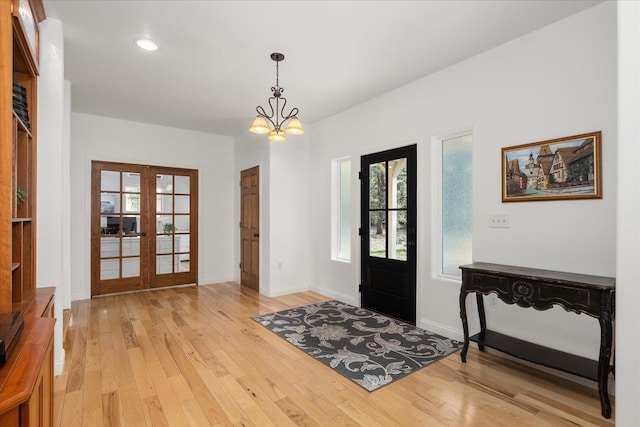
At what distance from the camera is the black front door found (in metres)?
3.76

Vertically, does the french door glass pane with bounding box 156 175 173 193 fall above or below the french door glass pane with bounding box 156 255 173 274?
above

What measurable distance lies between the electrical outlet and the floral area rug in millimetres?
1181

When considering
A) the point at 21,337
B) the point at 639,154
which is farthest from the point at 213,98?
the point at 639,154

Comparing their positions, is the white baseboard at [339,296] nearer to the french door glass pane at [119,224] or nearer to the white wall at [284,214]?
the white wall at [284,214]

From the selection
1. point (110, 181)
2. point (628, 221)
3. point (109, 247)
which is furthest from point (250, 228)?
point (628, 221)

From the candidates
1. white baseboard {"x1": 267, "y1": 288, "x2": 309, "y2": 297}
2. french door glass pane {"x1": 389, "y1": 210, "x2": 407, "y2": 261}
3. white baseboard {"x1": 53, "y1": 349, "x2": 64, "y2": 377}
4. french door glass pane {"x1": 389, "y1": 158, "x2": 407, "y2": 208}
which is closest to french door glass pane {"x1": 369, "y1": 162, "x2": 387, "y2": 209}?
french door glass pane {"x1": 389, "y1": 158, "x2": 407, "y2": 208}

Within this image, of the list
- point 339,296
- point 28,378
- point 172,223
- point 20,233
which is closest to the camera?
point 28,378

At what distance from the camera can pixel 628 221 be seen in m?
1.65

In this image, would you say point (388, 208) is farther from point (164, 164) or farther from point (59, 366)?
point (164, 164)

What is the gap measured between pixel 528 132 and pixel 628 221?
132cm

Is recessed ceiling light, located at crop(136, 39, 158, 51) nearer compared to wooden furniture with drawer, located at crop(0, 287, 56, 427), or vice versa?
wooden furniture with drawer, located at crop(0, 287, 56, 427)

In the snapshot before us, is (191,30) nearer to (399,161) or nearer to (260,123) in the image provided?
(260,123)

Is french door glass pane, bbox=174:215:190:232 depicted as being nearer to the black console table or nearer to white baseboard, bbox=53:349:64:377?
white baseboard, bbox=53:349:64:377

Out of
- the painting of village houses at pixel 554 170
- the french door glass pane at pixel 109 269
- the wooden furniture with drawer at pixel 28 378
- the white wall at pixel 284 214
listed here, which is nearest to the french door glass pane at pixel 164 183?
the french door glass pane at pixel 109 269
